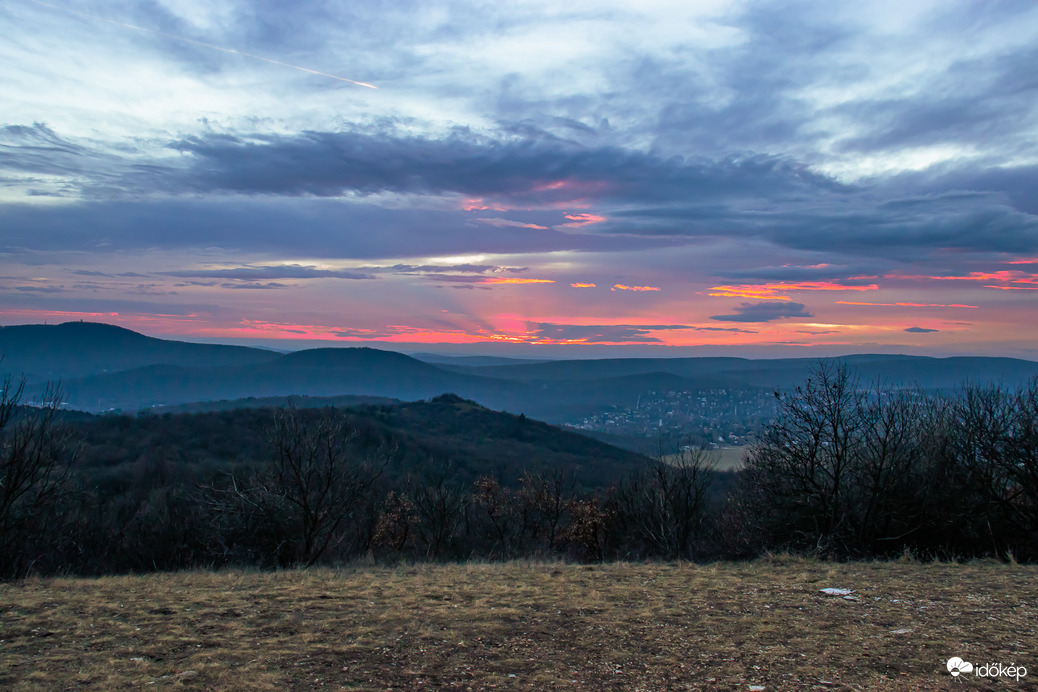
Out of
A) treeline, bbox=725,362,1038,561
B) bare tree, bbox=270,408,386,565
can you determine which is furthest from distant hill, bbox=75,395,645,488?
treeline, bbox=725,362,1038,561

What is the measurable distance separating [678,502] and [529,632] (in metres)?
20.6

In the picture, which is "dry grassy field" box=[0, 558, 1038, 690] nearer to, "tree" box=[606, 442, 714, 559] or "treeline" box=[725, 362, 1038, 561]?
"treeline" box=[725, 362, 1038, 561]

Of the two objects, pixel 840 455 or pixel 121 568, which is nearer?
pixel 840 455

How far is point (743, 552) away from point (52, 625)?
56.5 feet

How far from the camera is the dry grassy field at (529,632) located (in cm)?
710

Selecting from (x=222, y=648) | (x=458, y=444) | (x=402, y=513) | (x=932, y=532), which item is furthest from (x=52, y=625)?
(x=458, y=444)

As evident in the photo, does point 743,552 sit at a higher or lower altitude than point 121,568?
higher

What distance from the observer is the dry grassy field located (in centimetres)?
710

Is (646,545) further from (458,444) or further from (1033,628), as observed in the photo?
(458,444)

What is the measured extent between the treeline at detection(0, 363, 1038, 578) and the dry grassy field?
17.5 feet

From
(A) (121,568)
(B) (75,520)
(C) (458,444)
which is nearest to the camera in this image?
(A) (121,568)

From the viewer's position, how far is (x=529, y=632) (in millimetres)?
8984

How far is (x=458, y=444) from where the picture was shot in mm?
112000

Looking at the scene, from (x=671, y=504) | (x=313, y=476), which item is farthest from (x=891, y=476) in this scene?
(x=313, y=476)
